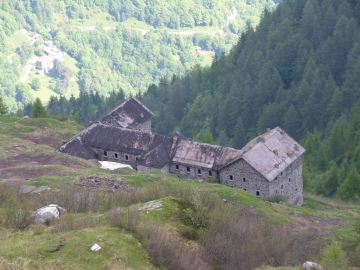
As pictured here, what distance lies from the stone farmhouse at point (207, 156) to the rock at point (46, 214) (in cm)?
2595

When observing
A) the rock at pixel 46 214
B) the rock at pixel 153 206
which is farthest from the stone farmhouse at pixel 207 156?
the rock at pixel 46 214

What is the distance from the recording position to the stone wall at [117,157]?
2265 inches

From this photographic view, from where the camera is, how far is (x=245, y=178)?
53312mm

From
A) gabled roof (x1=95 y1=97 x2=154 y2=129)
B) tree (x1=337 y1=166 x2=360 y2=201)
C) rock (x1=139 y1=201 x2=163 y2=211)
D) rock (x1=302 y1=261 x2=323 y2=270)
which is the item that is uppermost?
gabled roof (x1=95 y1=97 x2=154 y2=129)

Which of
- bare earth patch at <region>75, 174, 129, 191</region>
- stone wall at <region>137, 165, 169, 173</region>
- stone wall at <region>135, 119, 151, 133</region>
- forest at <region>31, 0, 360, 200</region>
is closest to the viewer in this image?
bare earth patch at <region>75, 174, 129, 191</region>

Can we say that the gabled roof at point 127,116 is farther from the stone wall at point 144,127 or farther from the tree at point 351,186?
the tree at point 351,186

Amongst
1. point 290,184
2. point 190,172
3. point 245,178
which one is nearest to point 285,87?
point 290,184

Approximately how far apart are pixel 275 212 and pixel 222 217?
50.5 feet

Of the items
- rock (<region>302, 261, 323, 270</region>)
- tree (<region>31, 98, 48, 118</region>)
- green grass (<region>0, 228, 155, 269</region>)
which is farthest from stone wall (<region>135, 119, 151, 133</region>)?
rock (<region>302, 261, 323, 270</region>)

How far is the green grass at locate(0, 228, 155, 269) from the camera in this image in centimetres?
2200

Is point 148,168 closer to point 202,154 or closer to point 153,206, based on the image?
point 202,154

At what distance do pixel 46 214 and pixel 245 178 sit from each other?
27.7 metres

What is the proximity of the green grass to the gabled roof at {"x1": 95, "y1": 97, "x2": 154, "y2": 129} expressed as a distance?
39.9 m

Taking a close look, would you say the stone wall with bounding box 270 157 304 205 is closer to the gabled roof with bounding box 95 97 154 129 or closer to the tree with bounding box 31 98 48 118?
the gabled roof with bounding box 95 97 154 129
